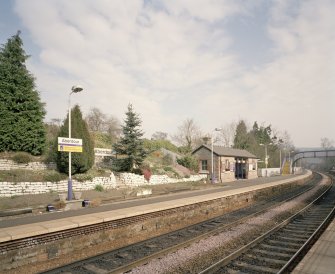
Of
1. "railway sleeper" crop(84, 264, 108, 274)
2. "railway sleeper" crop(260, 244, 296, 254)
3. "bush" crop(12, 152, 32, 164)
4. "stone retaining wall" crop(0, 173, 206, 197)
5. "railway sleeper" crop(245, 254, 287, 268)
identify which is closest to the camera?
"railway sleeper" crop(84, 264, 108, 274)

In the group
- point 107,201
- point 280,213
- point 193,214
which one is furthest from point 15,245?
point 280,213

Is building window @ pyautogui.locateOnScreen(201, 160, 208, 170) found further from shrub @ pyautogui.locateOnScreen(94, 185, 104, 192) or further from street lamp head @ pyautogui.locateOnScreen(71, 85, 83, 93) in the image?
street lamp head @ pyautogui.locateOnScreen(71, 85, 83, 93)

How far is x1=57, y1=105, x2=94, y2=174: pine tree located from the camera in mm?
23348

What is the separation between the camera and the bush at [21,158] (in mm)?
22719

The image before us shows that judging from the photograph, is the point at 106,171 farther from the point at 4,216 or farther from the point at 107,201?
the point at 4,216

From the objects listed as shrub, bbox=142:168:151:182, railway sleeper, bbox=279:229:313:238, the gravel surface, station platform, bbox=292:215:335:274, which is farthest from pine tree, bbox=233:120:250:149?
station platform, bbox=292:215:335:274

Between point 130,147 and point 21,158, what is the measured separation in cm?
984

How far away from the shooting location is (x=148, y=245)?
10711 mm

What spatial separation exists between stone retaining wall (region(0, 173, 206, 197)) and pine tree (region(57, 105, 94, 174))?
135 centimetres

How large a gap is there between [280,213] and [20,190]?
16.8 metres

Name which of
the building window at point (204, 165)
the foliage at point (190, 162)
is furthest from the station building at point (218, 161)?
the foliage at point (190, 162)

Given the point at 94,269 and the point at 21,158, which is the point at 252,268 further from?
the point at 21,158

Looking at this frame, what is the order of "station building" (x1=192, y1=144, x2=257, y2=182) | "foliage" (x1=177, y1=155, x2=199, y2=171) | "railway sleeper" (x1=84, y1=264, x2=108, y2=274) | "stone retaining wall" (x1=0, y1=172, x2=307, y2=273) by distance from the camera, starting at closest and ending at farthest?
"railway sleeper" (x1=84, y1=264, x2=108, y2=274), "stone retaining wall" (x1=0, y1=172, x2=307, y2=273), "station building" (x1=192, y1=144, x2=257, y2=182), "foliage" (x1=177, y1=155, x2=199, y2=171)

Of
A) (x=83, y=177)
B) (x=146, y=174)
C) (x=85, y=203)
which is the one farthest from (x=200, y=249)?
(x=146, y=174)
